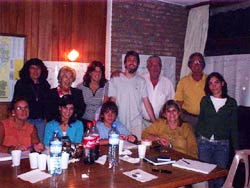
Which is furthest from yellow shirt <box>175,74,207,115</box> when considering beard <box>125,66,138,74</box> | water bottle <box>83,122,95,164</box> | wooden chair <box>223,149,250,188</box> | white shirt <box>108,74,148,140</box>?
water bottle <box>83,122,95,164</box>

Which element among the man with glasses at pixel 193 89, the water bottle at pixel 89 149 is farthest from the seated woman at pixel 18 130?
the man with glasses at pixel 193 89

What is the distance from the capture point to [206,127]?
3166 mm

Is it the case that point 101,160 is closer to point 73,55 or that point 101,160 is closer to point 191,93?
point 191,93

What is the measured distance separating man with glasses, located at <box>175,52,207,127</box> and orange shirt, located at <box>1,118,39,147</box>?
1793 mm

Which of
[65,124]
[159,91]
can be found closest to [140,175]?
[65,124]

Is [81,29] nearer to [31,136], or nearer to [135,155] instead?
[31,136]

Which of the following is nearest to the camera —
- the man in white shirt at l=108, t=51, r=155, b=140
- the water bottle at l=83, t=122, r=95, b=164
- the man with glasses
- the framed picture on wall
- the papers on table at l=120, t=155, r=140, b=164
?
the water bottle at l=83, t=122, r=95, b=164

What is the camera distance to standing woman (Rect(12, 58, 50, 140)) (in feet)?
10.8

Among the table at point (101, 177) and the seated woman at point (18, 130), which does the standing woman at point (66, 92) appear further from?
the table at point (101, 177)

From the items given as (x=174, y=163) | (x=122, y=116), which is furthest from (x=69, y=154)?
(x=122, y=116)

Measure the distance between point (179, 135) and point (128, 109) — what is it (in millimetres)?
871

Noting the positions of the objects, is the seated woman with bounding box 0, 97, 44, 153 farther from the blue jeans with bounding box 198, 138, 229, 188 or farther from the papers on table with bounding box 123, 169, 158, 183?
the blue jeans with bounding box 198, 138, 229, 188

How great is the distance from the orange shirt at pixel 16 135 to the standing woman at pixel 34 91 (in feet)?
1.81

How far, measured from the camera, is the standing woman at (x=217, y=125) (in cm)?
313
